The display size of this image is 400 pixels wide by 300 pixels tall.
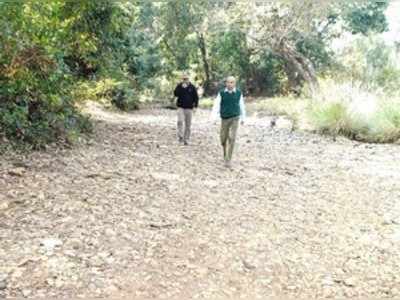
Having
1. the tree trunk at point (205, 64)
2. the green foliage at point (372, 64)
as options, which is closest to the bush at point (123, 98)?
the green foliage at point (372, 64)

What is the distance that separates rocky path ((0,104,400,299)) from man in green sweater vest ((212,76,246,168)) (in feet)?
2.03

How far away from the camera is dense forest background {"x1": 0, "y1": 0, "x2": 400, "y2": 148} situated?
875 centimetres

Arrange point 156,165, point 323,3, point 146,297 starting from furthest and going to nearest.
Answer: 1. point 323,3
2. point 156,165
3. point 146,297

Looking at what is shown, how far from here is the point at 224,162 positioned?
10.3m

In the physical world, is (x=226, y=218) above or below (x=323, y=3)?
below

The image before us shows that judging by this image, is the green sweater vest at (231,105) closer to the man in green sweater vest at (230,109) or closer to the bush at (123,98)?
the man in green sweater vest at (230,109)

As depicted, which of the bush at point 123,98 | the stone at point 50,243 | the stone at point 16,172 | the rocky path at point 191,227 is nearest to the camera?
the rocky path at point 191,227

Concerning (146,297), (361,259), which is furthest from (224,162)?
(146,297)

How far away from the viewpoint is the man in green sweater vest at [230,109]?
9.66m

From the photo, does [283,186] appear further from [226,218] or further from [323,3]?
[323,3]

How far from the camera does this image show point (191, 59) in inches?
1366

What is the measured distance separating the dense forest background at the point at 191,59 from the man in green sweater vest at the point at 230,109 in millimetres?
2511

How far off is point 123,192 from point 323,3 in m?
16.2

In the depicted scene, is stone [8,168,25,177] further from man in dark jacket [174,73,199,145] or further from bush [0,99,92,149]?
man in dark jacket [174,73,199,145]
